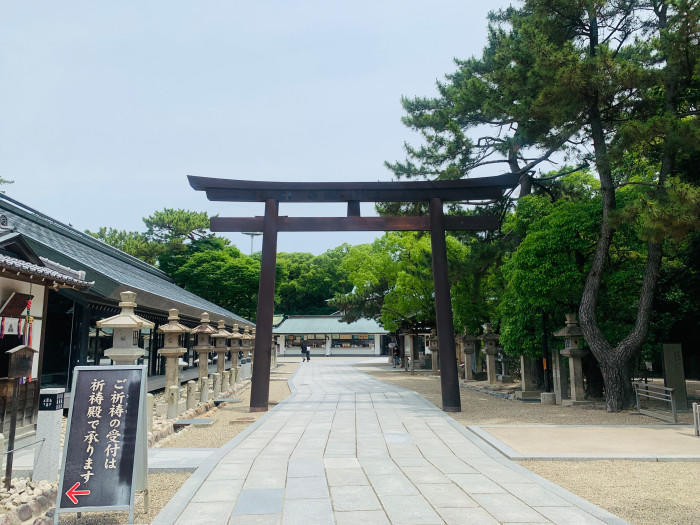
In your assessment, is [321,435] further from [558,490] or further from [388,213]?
[388,213]

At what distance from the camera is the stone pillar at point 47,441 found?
Result: 548 centimetres

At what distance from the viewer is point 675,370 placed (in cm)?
1182

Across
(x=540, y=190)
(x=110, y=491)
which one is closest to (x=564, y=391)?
(x=540, y=190)

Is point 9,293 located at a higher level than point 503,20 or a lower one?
lower

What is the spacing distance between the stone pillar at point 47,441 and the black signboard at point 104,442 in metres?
0.88

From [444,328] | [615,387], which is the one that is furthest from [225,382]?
[615,387]

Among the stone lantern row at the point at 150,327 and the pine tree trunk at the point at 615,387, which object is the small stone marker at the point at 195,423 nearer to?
the stone lantern row at the point at 150,327

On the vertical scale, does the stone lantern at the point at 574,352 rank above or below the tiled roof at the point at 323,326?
below

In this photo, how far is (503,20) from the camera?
60.3 feet

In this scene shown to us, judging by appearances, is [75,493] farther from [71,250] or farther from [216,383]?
[216,383]

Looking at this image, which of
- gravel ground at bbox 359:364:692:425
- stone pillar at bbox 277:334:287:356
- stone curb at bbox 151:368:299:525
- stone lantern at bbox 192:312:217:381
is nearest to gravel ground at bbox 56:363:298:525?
stone curb at bbox 151:368:299:525

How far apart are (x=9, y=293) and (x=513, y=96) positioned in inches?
548

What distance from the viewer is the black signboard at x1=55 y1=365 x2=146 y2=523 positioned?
450 centimetres

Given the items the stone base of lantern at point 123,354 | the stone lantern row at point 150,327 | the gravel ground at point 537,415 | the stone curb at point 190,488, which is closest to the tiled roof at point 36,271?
the stone lantern row at point 150,327
